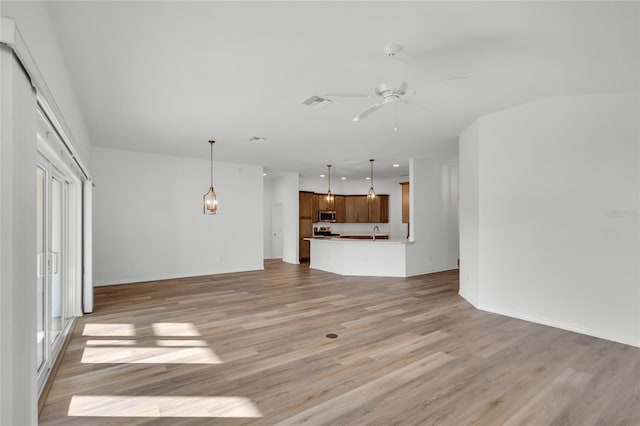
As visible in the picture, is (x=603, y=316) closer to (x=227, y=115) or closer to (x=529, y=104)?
(x=529, y=104)

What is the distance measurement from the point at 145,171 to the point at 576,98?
775 cm

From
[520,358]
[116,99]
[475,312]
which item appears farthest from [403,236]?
[116,99]

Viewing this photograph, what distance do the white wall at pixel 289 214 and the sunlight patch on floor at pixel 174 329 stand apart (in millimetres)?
5886

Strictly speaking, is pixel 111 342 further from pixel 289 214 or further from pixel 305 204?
pixel 305 204

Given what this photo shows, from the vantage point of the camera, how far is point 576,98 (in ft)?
13.0

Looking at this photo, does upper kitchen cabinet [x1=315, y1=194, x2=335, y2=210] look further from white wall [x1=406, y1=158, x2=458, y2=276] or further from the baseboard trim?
the baseboard trim

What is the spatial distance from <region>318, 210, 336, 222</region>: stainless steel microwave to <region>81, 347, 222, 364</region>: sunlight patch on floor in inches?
320

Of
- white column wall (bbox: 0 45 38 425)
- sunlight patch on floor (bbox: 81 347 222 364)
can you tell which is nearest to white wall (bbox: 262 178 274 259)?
sunlight patch on floor (bbox: 81 347 222 364)

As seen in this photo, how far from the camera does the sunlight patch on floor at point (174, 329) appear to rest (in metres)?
3.91

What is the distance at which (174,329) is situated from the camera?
13.4 ft

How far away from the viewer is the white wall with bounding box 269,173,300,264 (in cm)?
1009

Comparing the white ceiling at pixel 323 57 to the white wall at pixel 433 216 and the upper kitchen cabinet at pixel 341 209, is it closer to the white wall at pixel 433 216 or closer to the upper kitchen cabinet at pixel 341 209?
the white wall at pixel 433 216

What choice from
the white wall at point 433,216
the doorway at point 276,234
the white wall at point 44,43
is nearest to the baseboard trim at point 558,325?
the white wall at point 433,216

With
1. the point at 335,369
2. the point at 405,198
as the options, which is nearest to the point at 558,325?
the point at 335,369
